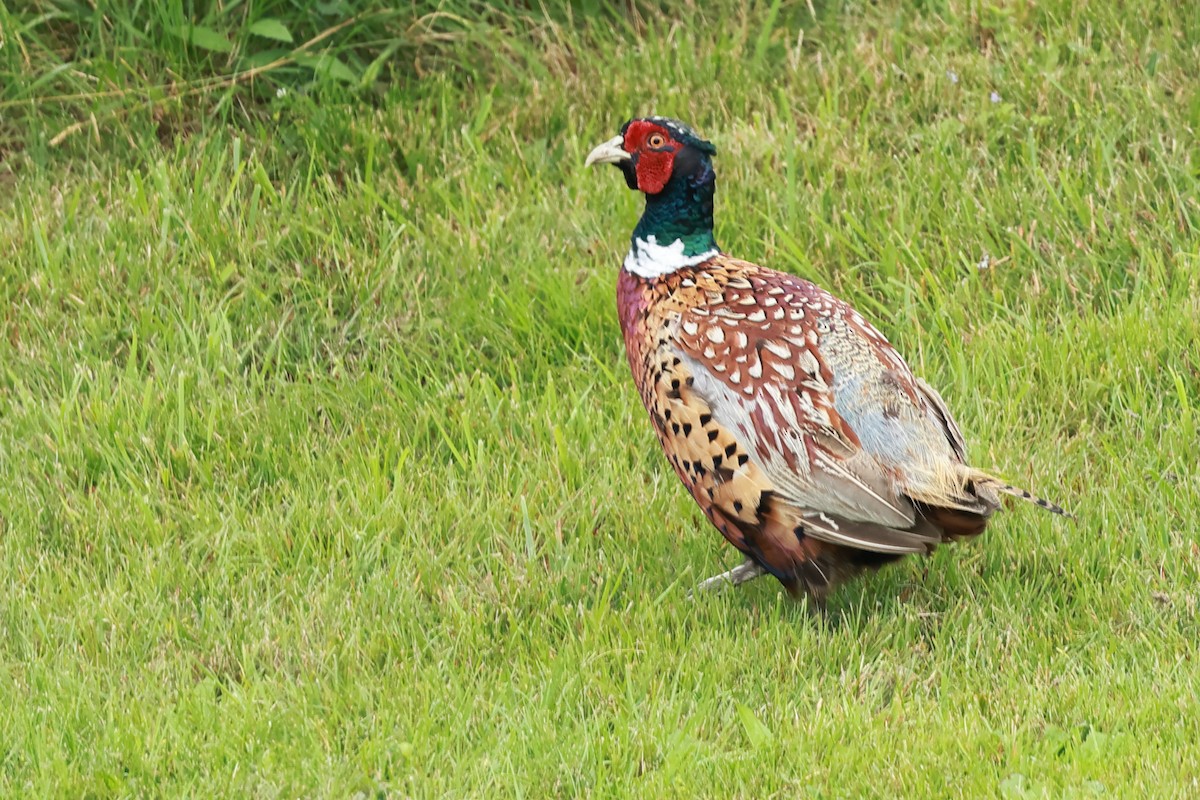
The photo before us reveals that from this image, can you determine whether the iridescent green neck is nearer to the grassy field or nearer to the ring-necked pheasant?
the ring-necked pheasant

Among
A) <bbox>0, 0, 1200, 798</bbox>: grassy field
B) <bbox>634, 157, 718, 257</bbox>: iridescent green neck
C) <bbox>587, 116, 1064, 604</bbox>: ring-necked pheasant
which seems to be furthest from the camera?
<bbox>634, 157, 718, 257</bbox>: iridescent green neck

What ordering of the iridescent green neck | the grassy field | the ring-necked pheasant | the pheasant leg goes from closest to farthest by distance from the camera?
the grassy field
the ring-necked pheasant
the pheasant leg
the iridescent green neck

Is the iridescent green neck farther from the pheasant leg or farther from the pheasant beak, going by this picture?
the pheasant leg

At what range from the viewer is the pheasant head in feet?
14.1

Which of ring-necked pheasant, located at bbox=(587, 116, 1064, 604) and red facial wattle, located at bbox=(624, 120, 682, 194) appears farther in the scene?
red facial wattle, located at bbox=(624, 120, 682, 194)

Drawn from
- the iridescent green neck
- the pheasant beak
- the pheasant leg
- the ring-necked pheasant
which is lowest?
the pheasant leg

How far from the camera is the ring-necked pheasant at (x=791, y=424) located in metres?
3.84

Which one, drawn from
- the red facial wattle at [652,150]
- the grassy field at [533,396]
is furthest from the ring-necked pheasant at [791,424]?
the grassy field at [533,396]

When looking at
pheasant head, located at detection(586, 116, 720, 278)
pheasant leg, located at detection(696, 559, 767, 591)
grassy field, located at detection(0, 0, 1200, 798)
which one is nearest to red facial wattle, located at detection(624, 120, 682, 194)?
pheasant head, located at detection(586, 116, 720, 278)

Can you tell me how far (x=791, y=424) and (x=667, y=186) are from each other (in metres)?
0.83

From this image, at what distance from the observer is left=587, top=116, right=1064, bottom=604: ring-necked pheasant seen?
151 inches

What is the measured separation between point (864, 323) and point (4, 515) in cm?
251

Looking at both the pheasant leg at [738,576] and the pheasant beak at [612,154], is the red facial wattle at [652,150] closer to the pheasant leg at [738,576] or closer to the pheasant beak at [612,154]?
the pheasant beak at [612,154]

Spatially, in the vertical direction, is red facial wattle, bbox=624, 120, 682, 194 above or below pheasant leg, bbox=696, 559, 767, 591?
above
